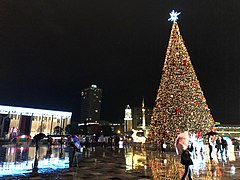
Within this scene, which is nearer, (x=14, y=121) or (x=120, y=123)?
(x=14, y=121)

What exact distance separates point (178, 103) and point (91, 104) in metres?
133

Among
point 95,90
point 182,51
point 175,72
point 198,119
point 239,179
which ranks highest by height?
point 95,90

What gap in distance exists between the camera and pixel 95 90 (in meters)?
154

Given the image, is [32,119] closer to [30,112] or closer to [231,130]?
[30,112]

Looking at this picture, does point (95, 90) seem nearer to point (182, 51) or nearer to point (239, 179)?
point (182, 51)

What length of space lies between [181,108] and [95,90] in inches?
5373

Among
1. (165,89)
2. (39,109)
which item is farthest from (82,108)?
(165,89)

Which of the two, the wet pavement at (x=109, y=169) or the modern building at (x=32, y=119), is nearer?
the wet pavement at (x=109, y=169)

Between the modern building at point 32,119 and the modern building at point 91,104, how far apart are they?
232 feet

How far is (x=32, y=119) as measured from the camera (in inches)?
2692

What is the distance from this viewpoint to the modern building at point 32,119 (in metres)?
63.2

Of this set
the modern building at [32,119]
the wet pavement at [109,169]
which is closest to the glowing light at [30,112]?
the modern building at [32,119]

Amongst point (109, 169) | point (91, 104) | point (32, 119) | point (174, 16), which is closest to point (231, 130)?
point (174, 16)

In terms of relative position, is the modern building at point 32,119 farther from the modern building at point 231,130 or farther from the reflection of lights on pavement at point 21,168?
the modern building at point 231,130
